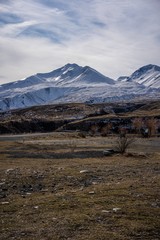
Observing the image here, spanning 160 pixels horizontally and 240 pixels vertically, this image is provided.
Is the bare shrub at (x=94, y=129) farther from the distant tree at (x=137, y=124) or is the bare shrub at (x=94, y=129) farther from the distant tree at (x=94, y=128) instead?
the distant tree at (x=137, y=124)

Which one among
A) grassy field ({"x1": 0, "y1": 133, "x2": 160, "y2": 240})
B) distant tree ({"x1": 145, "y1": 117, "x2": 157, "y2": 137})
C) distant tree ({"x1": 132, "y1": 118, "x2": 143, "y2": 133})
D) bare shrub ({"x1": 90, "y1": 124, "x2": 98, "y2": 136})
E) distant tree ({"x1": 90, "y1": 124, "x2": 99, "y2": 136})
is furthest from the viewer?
distant tree ({"x1": 90, "y1": 124, "x2": 99, "y2": 136})

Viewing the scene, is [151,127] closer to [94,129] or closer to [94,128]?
[94,129]

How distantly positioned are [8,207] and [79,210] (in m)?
2.89

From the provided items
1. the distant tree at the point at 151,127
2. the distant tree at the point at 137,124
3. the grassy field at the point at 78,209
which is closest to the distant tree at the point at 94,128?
the distant tree at the point at 137,124

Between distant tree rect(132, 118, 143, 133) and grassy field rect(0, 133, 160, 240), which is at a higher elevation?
distant tree rect(132, 118, 143, 133)

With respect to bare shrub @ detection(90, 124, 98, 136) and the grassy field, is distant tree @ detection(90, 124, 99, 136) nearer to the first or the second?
bare shrub @ detection(90, 124, 98, 136)

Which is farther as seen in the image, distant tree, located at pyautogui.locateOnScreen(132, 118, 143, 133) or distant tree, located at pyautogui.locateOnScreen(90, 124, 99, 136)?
distant tree, located at pyautogui.locateOnScreen(90, 124, 99, 136)

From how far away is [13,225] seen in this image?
508 inches

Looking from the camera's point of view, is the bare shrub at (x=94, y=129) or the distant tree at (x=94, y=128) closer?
the bare shrub at (x=94, y=129)

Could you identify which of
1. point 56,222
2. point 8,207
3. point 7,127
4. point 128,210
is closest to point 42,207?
point 8,207

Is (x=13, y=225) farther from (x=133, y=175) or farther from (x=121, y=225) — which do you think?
(x=133, y=175)

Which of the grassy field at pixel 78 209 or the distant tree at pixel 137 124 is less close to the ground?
the distant tree at pixel 137 124

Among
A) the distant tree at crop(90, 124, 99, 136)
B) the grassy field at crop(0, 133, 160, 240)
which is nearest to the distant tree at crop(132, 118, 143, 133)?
the distant tree at crop(90, 124, 99, 136)

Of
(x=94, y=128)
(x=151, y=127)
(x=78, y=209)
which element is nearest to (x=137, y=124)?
(x=151, y=127)
